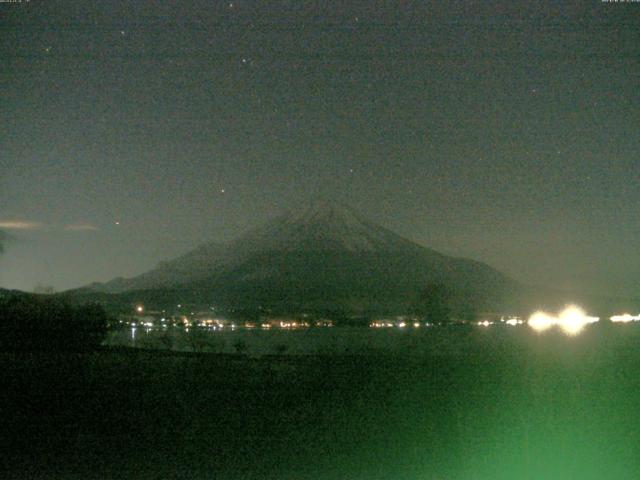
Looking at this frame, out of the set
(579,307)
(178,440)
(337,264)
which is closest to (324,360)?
(178,440)

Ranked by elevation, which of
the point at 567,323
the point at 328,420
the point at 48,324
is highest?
the point at 48,324

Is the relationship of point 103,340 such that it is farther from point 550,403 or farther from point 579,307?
point 579,307

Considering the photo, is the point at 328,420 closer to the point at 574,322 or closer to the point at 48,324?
the point at 48,324

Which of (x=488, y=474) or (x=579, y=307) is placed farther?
(x=579, y=307)

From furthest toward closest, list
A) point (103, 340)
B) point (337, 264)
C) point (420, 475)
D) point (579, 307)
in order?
point (337, 264) < point (579, 307) < point (103, 340) < point (420, 475)

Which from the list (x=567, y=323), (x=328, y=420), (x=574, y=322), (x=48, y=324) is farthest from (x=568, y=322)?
(x=328, y=420)

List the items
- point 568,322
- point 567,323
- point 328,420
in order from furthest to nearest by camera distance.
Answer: point 568,322
point 567,323
point 328,420

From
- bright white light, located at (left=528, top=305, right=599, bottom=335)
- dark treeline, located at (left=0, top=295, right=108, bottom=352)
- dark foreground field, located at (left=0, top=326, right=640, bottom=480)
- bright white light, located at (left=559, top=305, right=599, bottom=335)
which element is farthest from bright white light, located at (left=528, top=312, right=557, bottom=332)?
dark foreground field, located at (left=0, top=326, right=640, bottom=480)

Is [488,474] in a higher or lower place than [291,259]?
lower
